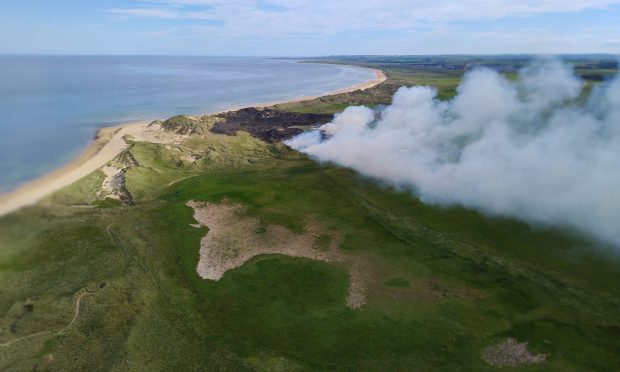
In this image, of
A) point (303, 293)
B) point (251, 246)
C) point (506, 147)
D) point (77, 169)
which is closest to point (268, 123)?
point (77, 169)

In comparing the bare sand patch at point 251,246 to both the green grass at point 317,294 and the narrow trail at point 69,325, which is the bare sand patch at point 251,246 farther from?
the narrow trail at point 69,325

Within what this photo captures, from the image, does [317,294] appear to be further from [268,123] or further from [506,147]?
[268,123]

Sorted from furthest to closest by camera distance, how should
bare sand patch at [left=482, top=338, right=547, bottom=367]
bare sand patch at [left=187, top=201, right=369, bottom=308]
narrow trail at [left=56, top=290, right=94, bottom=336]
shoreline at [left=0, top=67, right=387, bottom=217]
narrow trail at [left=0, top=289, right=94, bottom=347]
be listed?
shoreline at [left=0, top=67, right=387, bottom=217]
bare sand patch at [left=187, top=201, right=369, bottom=308]
narrow trail at [left=56, top=290, right=94, bottom=336]
narrow trail at [left=0, top=289, right=94, bottom=347]
bare sand patch at [left=482, top=338, right=547, bottom=367]

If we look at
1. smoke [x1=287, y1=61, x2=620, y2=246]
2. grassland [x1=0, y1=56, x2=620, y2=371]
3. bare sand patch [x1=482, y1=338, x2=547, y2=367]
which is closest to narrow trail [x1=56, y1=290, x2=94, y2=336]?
grassland [x1=0, y1=56, x2=620, y2=371]

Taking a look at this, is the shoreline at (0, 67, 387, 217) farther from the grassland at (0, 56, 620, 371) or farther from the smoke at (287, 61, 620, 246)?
the smoke at (287, 61, 620, 246)

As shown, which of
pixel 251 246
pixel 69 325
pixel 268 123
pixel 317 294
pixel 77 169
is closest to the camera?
→ pixel 69 325

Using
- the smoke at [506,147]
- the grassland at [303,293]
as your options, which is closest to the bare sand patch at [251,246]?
the grassland at [303,293]
